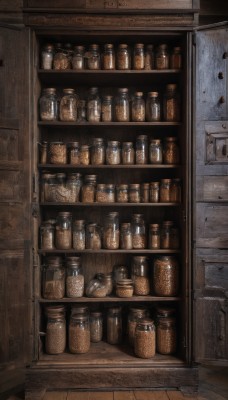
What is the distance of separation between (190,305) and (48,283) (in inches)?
36.6

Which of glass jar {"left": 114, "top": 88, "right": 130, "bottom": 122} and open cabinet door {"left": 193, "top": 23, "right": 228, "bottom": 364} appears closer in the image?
open cabinet door {"left": 193, "top": 23, "right": 228, "bottom": 364}

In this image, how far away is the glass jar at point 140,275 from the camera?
2.71 meters

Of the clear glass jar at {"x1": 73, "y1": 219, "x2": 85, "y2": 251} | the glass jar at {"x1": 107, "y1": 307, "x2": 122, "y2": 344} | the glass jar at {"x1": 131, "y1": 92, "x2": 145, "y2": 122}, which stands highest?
the glass jar at {"x1": 131, "y1": 92, "x2": 145, "y2": 122}

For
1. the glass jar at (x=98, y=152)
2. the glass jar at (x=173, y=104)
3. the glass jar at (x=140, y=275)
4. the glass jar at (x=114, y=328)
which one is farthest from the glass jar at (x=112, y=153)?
the glass jar at (x=114, y=328)

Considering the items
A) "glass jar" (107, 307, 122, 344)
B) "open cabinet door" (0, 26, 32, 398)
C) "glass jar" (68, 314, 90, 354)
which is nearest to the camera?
"open cabinet door" (0, 26, 32, 398)

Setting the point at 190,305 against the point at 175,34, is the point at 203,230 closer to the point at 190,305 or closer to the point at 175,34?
the point at 190,305

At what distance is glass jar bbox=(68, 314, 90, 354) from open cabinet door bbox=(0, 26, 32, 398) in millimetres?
274

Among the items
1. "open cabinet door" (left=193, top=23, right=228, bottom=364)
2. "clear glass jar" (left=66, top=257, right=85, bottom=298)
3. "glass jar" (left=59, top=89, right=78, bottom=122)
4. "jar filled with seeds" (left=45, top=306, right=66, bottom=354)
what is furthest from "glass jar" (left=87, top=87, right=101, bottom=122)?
"jar filled with seeds" (left=45, top=306, right=66, bottom=354)

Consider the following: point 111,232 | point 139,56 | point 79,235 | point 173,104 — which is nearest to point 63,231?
point 79,235

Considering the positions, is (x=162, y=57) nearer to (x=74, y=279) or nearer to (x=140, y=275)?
(x=140, y=275)

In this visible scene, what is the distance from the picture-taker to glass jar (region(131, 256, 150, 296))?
2.71 meters

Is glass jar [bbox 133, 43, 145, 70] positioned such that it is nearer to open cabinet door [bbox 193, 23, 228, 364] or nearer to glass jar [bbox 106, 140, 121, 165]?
open cabinet door [bbox 193, 23, 228, 364]

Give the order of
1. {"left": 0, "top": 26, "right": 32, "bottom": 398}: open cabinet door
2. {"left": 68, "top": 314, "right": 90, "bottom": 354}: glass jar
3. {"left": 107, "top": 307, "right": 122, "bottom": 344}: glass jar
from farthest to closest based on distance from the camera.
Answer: {"left": 107, "top": 307, "right": 122, "bottom": 344}: glass jar < {"left": 68, "top": 314, "right": 90, "bottom": 354}: glass jar < {"left": 0, "top": 26, "right": 32, "bottom": 398}: open cabinet door

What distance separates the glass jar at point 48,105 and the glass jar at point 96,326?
1.37 m
